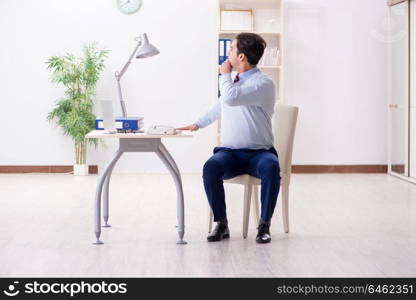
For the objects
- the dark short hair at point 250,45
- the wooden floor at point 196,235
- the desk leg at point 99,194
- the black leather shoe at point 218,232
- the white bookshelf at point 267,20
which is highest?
the white bookshelf at point 267,20

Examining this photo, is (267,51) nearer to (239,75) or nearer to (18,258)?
(239,75)

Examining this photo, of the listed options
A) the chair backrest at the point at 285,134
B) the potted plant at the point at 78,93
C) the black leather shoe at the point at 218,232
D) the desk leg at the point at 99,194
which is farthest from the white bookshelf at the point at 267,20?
the desk leg at the point at 99,194

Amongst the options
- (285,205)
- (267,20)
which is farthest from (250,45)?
(267,20)

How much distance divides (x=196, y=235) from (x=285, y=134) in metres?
0.86

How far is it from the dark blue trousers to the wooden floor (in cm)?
24

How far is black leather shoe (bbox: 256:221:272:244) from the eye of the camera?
4.53 metres

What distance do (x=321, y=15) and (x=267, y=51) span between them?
777 mm

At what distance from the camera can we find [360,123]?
8375 millimetres

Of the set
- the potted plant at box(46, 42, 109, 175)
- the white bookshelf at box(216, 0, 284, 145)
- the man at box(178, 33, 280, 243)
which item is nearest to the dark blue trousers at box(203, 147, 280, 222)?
the man at box(178, 33, 280, 243)

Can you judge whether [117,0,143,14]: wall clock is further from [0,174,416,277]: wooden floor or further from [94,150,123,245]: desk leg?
[94,150,123,245]: desk leg

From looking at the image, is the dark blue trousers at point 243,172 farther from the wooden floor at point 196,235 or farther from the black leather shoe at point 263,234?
the wooden floor at point 196,235

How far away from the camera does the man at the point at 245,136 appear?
446 centimetres

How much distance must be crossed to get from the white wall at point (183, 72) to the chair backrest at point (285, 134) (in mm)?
3359

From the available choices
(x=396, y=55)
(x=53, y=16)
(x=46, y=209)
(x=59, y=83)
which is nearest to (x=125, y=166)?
(x=59, y=83)
